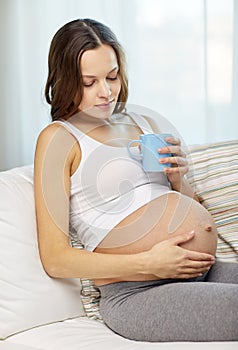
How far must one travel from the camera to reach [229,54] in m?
2.57

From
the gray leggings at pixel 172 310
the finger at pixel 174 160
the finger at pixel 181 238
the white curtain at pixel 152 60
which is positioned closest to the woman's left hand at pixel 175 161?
the finger at pixel 174 160

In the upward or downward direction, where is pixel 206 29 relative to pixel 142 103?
upward

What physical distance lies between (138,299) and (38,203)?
328mm

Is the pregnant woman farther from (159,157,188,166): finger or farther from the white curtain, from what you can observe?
the white curtain

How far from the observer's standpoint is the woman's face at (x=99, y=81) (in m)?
1.71

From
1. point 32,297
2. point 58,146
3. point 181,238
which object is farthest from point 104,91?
point 32,297

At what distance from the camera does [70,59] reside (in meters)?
1.71

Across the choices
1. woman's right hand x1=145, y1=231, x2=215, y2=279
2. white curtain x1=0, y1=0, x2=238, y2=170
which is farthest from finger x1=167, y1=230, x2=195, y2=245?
white curtain x1=0, y1=0, x2=238, y2=170

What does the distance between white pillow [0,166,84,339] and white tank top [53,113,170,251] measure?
0.12 m

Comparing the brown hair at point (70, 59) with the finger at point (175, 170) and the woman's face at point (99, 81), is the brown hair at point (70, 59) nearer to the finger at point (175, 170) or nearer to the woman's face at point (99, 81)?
the woman's face at point (99, 81)

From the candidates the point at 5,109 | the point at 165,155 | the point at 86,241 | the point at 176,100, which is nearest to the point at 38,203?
the point at 86,241

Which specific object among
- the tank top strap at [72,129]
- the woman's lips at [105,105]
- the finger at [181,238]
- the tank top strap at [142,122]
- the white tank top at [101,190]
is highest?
the woman's lips at [105,105]

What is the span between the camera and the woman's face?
1.71 metres

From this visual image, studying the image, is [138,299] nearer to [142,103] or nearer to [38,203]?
[38,203]
